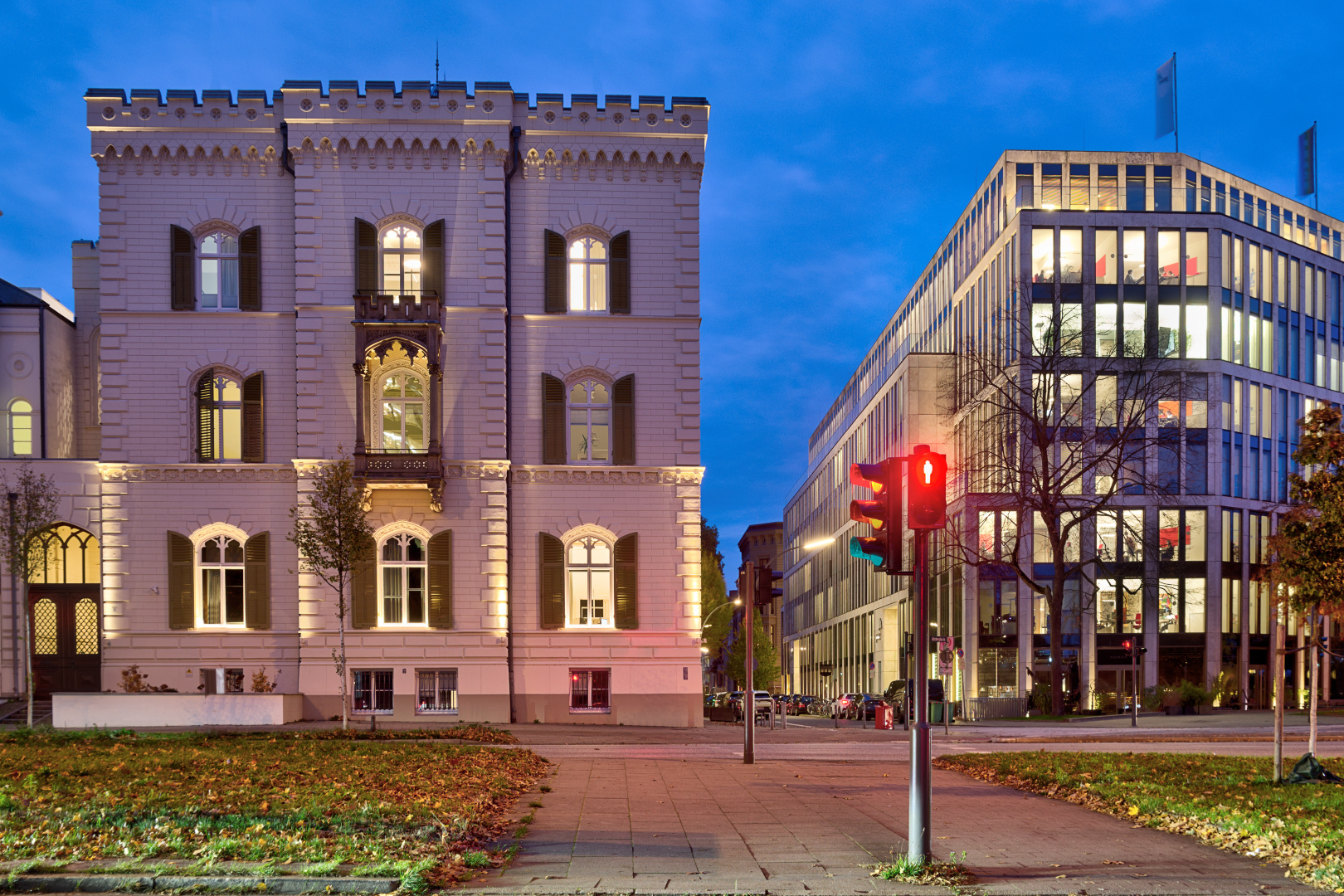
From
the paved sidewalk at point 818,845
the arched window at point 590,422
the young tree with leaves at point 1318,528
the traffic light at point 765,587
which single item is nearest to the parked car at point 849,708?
the arched window at point 590,422

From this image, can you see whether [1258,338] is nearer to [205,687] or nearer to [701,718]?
[701,718]

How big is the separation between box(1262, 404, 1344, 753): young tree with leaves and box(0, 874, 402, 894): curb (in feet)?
41.3

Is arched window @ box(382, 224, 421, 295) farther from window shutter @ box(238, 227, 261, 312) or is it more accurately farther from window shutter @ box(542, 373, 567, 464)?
window shutter @ box(542, 373, 567, 464)

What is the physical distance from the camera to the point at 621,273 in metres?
36.1

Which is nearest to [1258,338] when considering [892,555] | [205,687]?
[205,687]

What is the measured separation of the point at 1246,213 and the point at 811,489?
5190 cm

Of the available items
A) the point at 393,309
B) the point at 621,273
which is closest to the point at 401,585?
the point at 393,309

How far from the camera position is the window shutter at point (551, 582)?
116 ft

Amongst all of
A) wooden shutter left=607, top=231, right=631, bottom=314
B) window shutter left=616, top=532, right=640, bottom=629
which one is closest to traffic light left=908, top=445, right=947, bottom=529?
window shutter left=616, top=532, right=640, bottom=629

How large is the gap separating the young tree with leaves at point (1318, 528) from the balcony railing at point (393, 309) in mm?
24140

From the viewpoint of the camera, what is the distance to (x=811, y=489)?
358 feet

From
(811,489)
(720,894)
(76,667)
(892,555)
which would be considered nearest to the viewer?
(720,894)

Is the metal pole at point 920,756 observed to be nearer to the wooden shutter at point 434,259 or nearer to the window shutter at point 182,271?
the wooden shutter at point 434,259

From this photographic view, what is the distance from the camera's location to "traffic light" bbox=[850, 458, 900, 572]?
10461 mm
